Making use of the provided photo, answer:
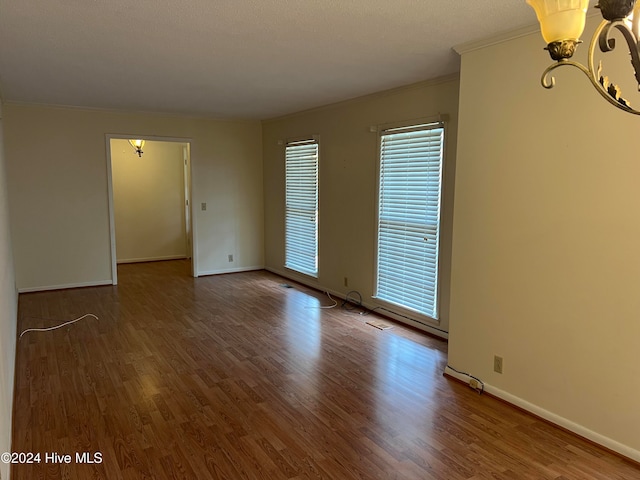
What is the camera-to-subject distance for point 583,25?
1.19 meters

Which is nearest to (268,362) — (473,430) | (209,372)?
(209,372)

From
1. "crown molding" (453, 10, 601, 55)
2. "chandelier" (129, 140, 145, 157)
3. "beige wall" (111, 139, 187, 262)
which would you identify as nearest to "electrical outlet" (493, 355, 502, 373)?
"crown molding" (453, 10, 601, 55)

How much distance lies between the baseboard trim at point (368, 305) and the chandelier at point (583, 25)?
315 cm

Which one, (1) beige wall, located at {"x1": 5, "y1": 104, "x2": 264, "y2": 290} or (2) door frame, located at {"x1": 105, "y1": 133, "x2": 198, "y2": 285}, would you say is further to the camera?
(2) door frame, located at {"x1": 105, "y1": 133, "x2": 198, "y2": 285}

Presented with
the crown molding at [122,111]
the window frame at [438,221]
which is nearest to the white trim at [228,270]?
the crown molding at [122,111]

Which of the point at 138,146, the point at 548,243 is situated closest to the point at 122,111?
the point at 138,146

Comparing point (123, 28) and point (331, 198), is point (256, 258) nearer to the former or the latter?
point (331, 198)

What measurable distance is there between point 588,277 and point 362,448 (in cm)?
155

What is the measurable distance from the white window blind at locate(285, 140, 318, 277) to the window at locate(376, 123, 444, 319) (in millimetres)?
1353

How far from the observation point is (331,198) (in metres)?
5.42

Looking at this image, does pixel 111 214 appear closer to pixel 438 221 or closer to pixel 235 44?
pixel 235 44

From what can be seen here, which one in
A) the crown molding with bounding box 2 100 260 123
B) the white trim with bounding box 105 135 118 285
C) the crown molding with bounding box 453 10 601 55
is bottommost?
the white trim with bounding box 105 135 118 285

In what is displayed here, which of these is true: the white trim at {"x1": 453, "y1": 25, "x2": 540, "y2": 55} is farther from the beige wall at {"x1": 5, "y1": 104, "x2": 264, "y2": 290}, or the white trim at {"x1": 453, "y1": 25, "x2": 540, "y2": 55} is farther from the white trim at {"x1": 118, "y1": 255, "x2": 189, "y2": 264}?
the white trim at {"x1": 118, "y1": 255, "x2": 189, "y2": 264}

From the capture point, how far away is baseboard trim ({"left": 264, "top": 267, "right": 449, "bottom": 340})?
4.14 m
